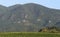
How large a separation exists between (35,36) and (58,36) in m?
3.85

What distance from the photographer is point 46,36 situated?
3094 cm

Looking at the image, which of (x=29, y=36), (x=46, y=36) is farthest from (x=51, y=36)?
(x=29, y=36)

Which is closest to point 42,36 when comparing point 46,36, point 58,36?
point 46,36

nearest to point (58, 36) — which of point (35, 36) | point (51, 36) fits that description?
point (51, 36)

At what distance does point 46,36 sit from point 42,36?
70 centimetres

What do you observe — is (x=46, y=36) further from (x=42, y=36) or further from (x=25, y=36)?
(x=25, y=36)

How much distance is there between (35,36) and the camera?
31.1 m

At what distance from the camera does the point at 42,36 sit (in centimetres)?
3119

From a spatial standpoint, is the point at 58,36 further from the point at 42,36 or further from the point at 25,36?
the point at 25,36

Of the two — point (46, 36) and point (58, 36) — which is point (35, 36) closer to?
point (46, 36)

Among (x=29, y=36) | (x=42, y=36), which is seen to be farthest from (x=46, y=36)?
(x=29, y=36)

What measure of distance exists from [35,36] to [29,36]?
39.8 inches

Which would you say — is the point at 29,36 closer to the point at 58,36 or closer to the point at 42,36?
the point at 42,36

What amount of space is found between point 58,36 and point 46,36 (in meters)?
2.01
